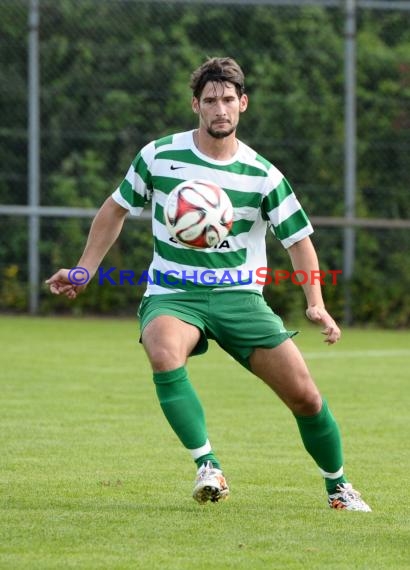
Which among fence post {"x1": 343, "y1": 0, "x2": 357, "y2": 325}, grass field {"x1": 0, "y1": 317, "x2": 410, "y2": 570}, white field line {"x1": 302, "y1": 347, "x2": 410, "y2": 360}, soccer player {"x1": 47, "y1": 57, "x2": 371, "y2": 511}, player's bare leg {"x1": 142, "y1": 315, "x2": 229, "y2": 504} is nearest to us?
grass field {"x1": 0, "y1": 317, "x2": 410, "y2": 570}

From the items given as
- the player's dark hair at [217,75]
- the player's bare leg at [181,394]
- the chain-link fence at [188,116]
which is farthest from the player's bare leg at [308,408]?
the chain-link fence at [188,116]

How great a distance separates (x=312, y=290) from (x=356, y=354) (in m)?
7.46

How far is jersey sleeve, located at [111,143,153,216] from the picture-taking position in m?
6.27

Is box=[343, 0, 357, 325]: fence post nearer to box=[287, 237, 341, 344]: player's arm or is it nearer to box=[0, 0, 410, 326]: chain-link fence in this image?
box=[0, 0, 410, 326]: chain-link fence

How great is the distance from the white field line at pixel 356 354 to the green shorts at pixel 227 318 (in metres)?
6.95

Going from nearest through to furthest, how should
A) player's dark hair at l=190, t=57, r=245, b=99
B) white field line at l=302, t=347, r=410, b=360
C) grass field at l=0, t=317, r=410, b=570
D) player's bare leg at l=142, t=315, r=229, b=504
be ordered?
grass field at l=0, t=317, r=410, b=570
player's bare leg at l=142, t=315, r=229, b=504
player's dark hair at l=190, t=57, r=245, b=99
white field line at l=302, t=347, r=410, b=360

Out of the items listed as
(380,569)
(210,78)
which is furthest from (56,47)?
(380,569)

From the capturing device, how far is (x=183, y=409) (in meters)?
5.96

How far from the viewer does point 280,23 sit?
17219 mm

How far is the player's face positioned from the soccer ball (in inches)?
9.3

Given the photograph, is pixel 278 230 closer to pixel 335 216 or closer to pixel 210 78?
A: pixel 210 78

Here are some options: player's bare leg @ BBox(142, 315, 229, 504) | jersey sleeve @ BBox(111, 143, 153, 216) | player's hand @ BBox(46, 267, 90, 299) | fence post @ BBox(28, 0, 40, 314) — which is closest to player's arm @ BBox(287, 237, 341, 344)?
player's bare leg @ BBox(142, 315, 229, 504)

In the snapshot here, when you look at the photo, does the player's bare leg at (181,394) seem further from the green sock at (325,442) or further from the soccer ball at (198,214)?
the green sock at (325,442)

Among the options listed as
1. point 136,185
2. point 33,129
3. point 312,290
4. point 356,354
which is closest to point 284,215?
point 312,290
